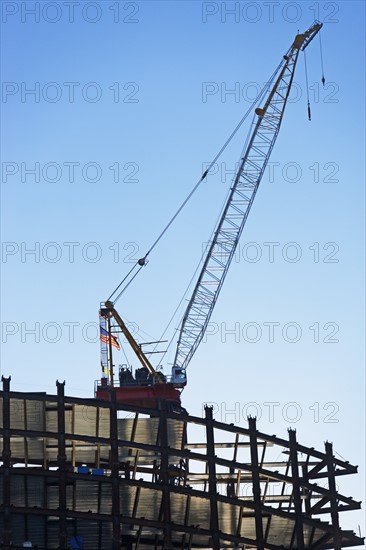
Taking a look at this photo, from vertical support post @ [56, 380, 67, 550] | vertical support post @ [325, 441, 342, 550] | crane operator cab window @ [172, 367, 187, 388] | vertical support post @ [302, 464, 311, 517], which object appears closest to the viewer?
vertical support post @ [56, 380, 67, 550]

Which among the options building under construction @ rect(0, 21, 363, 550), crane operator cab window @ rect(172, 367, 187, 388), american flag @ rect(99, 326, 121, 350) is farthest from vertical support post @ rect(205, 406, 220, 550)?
american flag @ rect(99, 326, 121, 350)

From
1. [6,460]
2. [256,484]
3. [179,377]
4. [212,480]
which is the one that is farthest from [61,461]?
[179,377]

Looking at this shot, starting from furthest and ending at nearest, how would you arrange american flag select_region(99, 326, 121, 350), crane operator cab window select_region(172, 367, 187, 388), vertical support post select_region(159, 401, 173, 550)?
american flag select_region(99, 326, 121, 350), crane operator cab window select_region(172, 367, 187, 388), vertical support post select_region(159, 401, 173, 550)

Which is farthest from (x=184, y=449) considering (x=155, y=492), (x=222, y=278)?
(x=222, y=278)

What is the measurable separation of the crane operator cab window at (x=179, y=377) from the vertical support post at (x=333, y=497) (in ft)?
147

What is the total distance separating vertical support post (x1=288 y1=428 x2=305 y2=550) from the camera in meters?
78.8

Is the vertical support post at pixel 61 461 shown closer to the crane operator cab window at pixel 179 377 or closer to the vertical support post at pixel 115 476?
the vertical support post at pixel 115 476

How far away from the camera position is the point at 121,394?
400ft

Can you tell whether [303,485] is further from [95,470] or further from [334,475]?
[95,470]

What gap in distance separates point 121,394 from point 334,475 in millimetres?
43289

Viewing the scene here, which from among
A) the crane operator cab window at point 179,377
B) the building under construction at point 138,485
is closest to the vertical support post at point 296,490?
the building under construction at point 138,485

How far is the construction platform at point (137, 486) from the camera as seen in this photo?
7300cm

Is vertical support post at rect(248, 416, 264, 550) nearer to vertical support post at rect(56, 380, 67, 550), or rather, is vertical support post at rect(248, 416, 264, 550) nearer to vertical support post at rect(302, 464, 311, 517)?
vertical support post at rect(302, 464, 311, 517)

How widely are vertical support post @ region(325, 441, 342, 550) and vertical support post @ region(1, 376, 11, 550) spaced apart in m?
25.2
